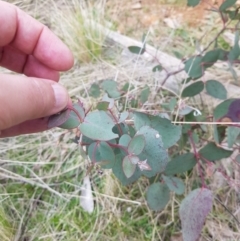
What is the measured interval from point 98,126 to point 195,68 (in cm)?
50

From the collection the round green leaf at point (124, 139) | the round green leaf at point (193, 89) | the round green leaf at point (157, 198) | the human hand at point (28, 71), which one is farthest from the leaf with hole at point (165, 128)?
the round green leaf at point (193, 89)

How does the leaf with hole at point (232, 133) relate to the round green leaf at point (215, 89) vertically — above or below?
above

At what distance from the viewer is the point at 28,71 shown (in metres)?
1.05

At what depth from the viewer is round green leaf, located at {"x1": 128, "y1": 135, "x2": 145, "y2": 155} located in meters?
0.69

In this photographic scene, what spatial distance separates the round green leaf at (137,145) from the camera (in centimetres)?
69

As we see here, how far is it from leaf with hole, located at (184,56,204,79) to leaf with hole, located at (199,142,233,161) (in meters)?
0.21

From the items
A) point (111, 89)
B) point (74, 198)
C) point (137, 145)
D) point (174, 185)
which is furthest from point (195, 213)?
point (74, 198)

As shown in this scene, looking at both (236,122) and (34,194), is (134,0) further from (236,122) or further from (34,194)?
(236,122)

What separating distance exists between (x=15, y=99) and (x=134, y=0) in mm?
1312

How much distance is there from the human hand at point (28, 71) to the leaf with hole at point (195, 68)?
0.32m

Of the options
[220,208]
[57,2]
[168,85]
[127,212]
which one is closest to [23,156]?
[127,212]

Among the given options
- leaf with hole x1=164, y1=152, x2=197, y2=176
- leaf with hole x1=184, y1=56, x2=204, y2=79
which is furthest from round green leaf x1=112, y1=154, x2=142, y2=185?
leaf with hole x1=184, y1=56, x2=204, y2=79

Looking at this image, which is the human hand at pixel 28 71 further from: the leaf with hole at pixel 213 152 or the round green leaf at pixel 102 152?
the leaf with hole at pixel 213 152

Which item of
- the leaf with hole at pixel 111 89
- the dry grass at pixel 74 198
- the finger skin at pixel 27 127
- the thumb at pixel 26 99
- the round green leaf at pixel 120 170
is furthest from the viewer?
the dry grass at pixel 74 198
